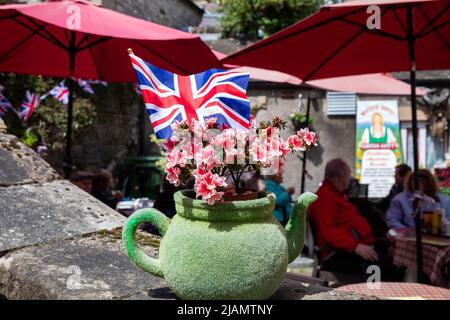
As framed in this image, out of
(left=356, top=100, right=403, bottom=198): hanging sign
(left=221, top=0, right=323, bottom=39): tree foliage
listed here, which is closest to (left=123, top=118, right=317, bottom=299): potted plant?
(left=356, top=100, right=403, bottom=198): hanging sign

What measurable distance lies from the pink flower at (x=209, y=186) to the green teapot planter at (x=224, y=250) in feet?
0.14

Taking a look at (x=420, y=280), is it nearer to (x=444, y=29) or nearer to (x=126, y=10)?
(x=444, y=29)

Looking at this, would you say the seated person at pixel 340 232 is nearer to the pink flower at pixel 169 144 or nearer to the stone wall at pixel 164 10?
the pink flower at pixel 169 144

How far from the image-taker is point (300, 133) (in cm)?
151

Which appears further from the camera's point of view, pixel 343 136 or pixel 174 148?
pixel 343 136

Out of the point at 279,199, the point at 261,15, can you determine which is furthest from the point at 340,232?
the point at 261,15

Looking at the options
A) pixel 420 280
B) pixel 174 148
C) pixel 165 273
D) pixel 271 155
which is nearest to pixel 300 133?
pixel 271 155

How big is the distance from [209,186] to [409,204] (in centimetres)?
404

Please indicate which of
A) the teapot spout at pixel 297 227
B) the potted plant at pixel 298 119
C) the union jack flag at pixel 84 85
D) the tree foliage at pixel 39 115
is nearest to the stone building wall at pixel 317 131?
the potted plant at pixel 298 119

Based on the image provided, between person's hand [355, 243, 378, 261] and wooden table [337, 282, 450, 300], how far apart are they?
157cm

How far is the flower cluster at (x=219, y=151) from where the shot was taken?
1.36 meters

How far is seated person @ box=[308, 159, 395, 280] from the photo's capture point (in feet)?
13.8

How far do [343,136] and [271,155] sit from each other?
34.0 ft

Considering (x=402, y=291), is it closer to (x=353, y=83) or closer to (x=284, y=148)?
(x=284, y=148)
